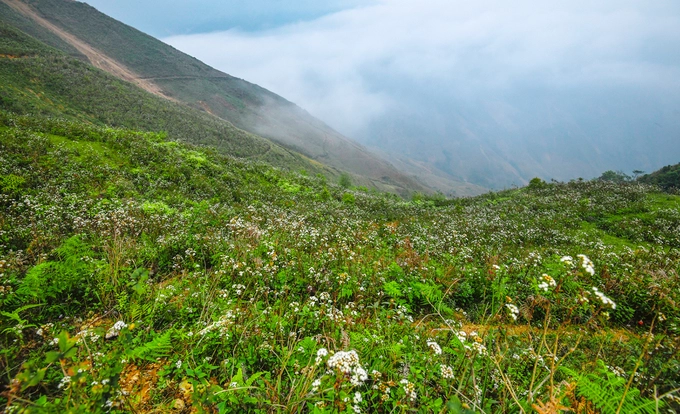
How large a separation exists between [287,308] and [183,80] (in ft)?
549

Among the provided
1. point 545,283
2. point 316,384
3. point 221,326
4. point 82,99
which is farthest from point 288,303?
point 82,99

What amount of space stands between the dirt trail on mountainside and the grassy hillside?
132m

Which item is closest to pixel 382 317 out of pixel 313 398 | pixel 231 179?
pixel 313 398

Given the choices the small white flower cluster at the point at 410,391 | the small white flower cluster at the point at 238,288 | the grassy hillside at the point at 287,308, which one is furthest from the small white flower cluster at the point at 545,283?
the small white flower cluster at the point at 238,288

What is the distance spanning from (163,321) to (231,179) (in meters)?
13.3

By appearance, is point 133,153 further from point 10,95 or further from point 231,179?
point 10,95

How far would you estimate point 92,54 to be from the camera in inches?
4668

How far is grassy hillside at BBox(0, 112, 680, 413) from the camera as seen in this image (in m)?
2.49

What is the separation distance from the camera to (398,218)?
51.0 feet

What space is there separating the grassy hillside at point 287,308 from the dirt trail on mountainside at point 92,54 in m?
132

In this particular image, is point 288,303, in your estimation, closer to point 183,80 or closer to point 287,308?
point 287,308

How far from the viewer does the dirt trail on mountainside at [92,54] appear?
113m

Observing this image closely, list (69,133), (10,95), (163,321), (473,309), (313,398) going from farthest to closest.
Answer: (10,95)
(69,133)
(473,309)
(163,321)
(313,398)

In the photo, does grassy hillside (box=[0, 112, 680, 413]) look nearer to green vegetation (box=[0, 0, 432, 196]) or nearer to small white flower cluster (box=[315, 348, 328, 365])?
small white flower cluster (box=[315, 348, 328, 365])
